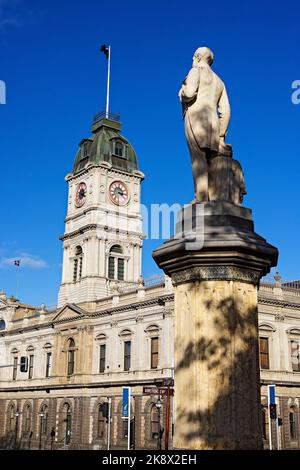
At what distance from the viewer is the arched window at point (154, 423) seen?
4097 cm

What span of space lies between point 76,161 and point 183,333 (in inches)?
2120

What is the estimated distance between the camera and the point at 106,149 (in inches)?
2255

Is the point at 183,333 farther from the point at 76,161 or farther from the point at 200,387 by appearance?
the point at 76,161

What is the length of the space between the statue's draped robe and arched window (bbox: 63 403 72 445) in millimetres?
45656

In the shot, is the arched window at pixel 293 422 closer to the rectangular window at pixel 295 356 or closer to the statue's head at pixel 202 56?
the rectangular window at pixel 295 356

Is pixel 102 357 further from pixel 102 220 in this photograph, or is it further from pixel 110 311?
pixel 102 220

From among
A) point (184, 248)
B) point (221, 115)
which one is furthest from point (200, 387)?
point (221, 115)

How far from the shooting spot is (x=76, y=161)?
5988 cm

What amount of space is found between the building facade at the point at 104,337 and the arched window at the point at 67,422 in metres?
0.08

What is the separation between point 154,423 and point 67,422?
39.4ft

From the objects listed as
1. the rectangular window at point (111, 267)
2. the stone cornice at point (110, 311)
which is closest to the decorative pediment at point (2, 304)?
the stone cornice at point (110, 311)

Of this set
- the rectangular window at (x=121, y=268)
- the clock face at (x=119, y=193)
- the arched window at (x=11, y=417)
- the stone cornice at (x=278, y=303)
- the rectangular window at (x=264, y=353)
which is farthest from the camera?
the arched window at (x=11, y=417)

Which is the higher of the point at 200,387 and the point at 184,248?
the point at 184,248
